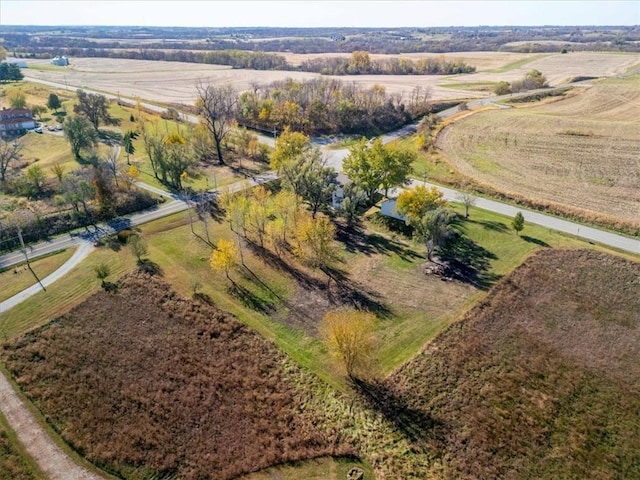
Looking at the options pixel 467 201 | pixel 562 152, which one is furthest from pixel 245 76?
pixel 467 201

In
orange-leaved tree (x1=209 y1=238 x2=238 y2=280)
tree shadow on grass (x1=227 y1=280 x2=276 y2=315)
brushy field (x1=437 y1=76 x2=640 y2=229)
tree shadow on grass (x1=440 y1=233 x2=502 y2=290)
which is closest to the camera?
tree shadow on grass (x1=227 y1=280 x2=276 y2=315)

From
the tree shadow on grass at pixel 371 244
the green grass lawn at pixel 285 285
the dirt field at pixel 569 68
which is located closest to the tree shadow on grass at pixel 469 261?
the green grass lawn at pixel 285 285

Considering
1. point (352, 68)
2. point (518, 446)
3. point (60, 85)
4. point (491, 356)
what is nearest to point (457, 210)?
point (491, 356)

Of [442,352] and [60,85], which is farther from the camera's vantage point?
[60,85]

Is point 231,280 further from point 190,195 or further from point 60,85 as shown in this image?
point 60,85

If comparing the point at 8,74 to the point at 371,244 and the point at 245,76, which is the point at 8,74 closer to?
the point at 245,76

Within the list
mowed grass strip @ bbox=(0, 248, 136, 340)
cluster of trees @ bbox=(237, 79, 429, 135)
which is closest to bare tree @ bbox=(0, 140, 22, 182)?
mowed grass strip @ bbox=(0, 248, 136, 340)

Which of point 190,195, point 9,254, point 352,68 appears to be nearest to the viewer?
point 9,254

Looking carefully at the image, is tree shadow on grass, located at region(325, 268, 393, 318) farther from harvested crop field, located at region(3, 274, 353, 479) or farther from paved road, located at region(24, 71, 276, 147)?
paved road, located at region(24, 71, 276, 147)
